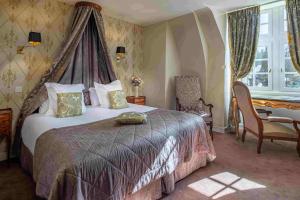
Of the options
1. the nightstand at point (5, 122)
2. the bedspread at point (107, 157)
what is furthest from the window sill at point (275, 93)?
the nightstand at point (5, 122)

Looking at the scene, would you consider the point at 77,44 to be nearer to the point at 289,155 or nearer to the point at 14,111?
the point at 14,111

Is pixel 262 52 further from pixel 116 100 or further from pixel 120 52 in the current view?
pixel 116 100

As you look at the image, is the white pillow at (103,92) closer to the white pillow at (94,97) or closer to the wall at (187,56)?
the white pillow at (94,97)

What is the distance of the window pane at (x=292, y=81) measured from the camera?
380 centimetres

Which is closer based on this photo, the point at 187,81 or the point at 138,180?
the point at 138,180

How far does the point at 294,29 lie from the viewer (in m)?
3.43

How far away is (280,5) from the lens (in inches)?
151

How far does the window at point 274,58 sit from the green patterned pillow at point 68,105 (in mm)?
3630

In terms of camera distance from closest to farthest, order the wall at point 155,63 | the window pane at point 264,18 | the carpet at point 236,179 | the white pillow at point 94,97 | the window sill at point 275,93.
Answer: the carpet at point 236,179 → the white pillow at point 94,97 → the window sill at point 275,93 → the window pane at point 264,18 → the wall at point 155,63

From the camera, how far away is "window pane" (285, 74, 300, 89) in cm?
380

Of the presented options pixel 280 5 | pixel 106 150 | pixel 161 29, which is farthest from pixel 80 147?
pixel 280 5

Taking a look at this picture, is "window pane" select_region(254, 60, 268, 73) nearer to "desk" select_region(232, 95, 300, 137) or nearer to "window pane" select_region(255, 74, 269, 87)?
"window pane" select_region(255, 74, 269, 87)

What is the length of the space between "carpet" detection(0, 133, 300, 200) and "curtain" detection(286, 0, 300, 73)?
166 centimetres

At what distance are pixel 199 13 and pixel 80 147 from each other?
12.1 ft
